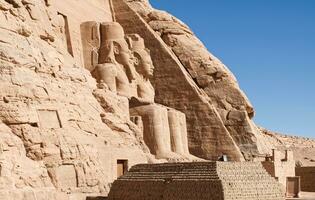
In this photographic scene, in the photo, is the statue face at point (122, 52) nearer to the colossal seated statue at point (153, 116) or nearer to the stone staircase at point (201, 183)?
the colossal seated statue at point (153, 116)

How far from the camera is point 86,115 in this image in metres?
16.8

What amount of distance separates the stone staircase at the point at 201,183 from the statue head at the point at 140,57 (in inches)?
323

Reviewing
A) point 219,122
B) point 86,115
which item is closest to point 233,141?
point 219,122

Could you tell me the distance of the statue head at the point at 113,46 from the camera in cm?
2206

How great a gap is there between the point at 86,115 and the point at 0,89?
3025 millimetres

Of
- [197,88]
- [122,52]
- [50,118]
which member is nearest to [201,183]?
[50,118]

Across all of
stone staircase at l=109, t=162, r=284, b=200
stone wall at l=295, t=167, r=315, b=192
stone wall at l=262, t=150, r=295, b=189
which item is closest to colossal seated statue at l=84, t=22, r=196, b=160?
stone wall at l=262, t=150, r=295, b=189

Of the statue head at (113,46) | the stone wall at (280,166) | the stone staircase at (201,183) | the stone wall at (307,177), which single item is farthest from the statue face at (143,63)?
the stone wall at (307,177)

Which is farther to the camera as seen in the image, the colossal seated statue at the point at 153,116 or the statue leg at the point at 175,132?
the statue leg at the point at 175,132

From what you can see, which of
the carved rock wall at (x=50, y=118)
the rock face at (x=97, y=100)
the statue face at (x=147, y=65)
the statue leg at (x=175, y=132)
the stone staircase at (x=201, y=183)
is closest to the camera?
the stone staircase at (x=201, y=183)

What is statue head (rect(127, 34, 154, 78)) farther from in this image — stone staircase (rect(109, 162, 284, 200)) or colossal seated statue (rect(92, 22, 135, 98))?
stone staircase (rect(109, 162, 284, 200))

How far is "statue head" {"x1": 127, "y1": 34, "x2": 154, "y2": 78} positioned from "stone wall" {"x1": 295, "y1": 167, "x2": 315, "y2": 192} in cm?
884

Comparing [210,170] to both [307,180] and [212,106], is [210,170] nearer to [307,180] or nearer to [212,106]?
[212,106]

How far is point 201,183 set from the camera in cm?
1339
